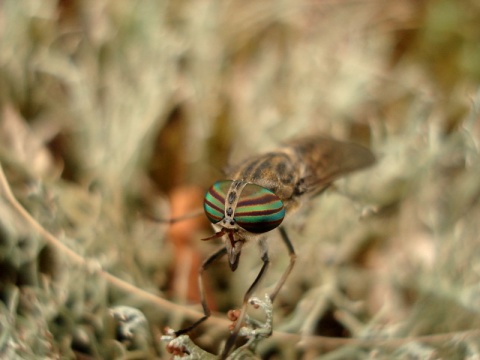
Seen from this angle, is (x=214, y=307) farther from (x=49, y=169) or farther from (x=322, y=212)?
(x=49, y=169)

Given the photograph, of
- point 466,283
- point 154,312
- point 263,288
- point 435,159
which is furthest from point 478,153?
point 154,312

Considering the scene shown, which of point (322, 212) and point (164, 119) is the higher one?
point (164, 119)

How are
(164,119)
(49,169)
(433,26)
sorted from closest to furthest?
1. (49,169)
2. (164,119)
3. (433,26)

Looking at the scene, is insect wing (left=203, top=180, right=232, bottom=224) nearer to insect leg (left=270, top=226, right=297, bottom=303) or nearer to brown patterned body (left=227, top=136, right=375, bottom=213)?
brown patterned body (left=227, top=136, right=375, bottom=213)

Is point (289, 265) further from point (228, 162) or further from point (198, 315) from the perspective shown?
point (228, 162)

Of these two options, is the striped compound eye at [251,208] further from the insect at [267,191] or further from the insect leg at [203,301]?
the insect leg at [203,301]

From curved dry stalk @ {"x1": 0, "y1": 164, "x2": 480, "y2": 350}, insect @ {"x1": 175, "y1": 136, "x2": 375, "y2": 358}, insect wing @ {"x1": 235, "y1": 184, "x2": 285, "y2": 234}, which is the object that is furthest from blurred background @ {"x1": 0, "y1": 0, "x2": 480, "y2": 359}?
insect wing @ {"x1": 235, "y1": 184, "x2": 285, "y2": 234}

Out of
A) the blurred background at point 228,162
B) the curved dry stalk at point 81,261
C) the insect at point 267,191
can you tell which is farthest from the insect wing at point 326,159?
the curved dry stalk at point 81,261
